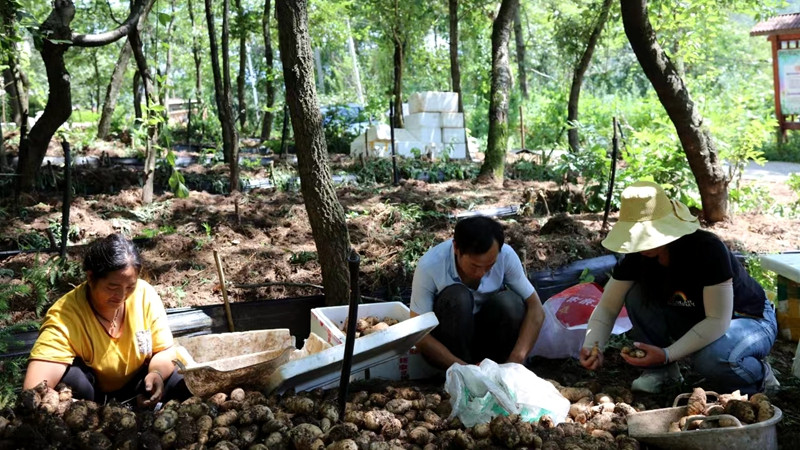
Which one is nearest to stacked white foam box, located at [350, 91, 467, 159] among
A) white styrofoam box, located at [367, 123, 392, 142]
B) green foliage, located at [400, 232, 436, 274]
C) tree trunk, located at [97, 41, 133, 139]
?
white styrofoam box, located at [367, 123, 392, 142]

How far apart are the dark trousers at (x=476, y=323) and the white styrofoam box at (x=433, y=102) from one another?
860cm

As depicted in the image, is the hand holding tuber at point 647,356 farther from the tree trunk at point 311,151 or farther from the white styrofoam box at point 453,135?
the white styrofoam box at point 453,135

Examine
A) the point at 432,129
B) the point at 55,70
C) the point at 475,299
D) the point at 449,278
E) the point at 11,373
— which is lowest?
the point at 11,373

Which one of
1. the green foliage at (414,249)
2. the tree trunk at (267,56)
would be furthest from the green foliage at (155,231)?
the tree trunk at (267,56)

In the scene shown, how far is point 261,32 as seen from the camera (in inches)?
482

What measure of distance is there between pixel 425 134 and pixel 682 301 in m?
8.88

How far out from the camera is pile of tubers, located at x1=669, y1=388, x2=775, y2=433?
239 centimetres

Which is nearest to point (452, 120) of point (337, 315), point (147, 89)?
point (147, 89)

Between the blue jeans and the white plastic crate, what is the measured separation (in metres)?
1.08

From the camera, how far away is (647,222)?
2.97 metres

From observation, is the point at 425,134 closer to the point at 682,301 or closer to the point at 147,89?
the point at 147,89

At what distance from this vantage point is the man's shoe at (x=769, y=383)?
10.1 ft

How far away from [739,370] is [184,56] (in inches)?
910

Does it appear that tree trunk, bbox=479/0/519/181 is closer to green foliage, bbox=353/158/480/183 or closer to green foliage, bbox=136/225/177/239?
green foliage, bbox=353/158/480/183
